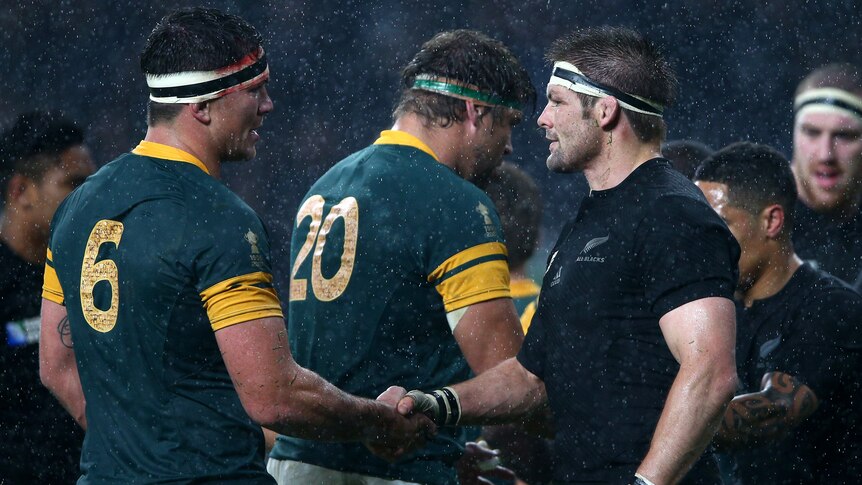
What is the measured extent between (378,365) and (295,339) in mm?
330

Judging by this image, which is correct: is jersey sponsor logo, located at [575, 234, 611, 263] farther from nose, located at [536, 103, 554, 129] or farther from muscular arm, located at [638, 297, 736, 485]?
nose, located at [536, 103, 554, 129]

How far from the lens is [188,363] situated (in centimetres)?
284

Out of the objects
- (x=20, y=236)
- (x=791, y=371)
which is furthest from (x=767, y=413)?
(x=20, y=236)

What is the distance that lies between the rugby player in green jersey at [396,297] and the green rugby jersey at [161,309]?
621 millimetres

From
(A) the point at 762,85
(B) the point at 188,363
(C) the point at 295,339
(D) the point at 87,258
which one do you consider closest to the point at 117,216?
(D) the point at 87,258

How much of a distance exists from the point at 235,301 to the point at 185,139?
536mm

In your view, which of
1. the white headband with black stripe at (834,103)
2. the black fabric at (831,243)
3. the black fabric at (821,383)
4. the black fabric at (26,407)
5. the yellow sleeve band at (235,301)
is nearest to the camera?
the yellow sleeve band at (235,301)

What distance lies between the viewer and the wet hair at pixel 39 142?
15.8 ft

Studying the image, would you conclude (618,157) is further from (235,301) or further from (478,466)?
(478,466)

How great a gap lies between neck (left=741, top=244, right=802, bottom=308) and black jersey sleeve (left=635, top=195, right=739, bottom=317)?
1252 millimetres

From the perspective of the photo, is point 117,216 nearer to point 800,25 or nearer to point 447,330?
point 447,330

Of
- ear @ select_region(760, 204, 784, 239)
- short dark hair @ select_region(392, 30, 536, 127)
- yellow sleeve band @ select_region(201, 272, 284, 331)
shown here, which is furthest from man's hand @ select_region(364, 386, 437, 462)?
ear @ select_region(760, 204, 784, 239)

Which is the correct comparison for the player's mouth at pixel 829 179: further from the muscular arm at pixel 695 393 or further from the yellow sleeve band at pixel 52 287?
the yellow sleeve band at pixel 52 287

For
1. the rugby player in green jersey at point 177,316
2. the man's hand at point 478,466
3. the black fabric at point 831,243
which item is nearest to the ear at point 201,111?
the rugby player in green jersey at point 177,316
